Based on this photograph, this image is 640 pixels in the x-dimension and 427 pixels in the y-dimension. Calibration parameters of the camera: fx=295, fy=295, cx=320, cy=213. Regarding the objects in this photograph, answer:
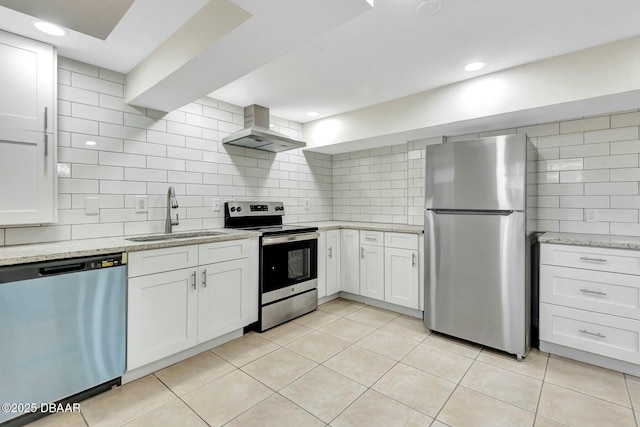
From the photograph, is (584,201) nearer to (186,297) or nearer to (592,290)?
(592,290)

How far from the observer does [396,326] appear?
284 cm

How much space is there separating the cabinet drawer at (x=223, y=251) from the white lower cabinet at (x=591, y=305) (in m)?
Answer: 2.39

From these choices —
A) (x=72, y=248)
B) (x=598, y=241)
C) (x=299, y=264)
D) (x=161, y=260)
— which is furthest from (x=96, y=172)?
(x=598, y=241)

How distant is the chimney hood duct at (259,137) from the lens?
9.32 ft

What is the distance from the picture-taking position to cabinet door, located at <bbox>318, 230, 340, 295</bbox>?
3.45 metres

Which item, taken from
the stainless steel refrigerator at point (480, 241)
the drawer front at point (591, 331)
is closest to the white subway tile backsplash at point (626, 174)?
the stainless steel refrigerator at point (480, 241)

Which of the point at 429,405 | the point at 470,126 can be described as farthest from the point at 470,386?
the point at 470,126

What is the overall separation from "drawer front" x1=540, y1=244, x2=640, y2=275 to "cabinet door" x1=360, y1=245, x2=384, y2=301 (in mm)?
1448

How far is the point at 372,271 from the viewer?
3.32 metres

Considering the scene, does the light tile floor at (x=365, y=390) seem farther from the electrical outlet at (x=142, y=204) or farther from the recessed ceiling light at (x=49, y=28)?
the recessed ceiling light at (x=49, y=28)

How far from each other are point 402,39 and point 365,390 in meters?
2.29

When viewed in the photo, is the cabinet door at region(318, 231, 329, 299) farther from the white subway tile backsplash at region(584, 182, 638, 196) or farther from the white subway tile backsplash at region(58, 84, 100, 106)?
the white subway tile backsplash at region(584, 182, 638, 196)

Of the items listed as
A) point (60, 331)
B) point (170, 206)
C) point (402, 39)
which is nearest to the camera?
point (60, 331)

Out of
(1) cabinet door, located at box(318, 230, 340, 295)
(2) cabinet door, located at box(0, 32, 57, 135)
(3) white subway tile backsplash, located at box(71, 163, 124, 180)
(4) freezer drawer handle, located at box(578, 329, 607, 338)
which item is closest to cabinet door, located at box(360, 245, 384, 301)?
(1) cabinet door, located at box(318, 230, 340, 295)
